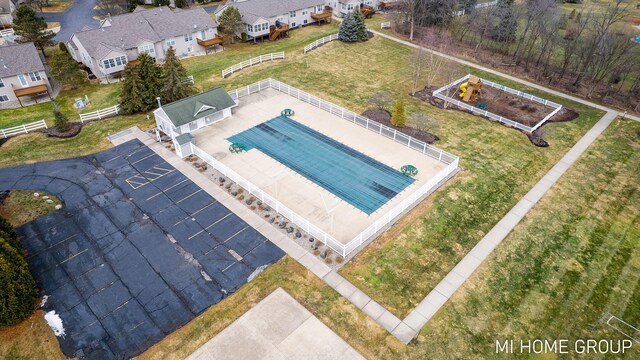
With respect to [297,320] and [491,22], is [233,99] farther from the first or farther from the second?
[491,22]

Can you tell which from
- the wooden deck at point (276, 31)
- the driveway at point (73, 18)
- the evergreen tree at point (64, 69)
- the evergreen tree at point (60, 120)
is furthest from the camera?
the driveway at point (73, 18)

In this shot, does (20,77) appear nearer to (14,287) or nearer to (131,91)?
(131,91)

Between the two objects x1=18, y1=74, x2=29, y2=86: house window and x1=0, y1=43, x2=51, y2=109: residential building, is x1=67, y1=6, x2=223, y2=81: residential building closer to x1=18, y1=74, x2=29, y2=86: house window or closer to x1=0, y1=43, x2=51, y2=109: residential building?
x1=0, y1=43, x2=51, y2=109: residential building

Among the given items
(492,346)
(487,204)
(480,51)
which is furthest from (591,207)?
(480,51)

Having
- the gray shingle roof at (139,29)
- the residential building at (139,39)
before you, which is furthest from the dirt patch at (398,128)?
the gray shingle roof at (139,29)

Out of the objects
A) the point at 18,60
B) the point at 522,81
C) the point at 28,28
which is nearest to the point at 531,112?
the point at 522,81

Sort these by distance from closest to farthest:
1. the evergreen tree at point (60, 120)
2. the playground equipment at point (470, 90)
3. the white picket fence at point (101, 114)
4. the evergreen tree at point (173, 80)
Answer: the evergreen tree at point (60, 120)
the white picket fence at point (101, 114)
the evergreen tree at point (173, 80)
the playground equipment at point (470, 90)

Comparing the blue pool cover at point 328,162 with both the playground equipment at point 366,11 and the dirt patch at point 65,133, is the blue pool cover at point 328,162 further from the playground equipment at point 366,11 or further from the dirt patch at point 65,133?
the playground equipment at point 366,11
